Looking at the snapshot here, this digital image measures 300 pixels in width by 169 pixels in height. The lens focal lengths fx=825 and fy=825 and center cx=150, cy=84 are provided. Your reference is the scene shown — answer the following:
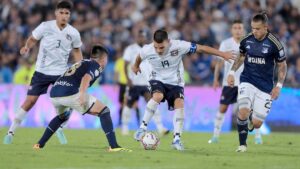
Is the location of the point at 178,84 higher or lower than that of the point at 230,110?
higher

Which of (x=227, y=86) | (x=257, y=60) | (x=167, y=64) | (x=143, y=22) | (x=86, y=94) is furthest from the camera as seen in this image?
(x=143, y=22)

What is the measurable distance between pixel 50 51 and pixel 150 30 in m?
11.8

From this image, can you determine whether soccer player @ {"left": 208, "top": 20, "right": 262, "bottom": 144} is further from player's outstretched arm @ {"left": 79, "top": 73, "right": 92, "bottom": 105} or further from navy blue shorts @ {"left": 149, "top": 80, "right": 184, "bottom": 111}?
player's outstretched arm @ {"left": 79, "top": 73, "right": 92, "bottom": 105}

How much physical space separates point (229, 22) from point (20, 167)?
17.8m

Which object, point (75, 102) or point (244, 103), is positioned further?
point (244, 103)

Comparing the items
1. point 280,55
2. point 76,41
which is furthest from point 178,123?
point 76,41

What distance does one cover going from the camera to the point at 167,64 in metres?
15.1

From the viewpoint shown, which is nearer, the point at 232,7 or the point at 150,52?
the point at 150,52

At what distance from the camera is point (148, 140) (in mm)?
14578

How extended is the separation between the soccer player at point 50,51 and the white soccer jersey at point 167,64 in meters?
1.84

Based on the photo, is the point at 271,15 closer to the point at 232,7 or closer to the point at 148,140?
the point at 232,7

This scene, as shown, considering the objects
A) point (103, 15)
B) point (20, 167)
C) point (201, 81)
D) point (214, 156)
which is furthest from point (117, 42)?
point (20, 167)

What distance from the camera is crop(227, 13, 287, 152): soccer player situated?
14.6 meters

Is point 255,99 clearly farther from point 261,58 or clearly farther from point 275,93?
point 261,58
